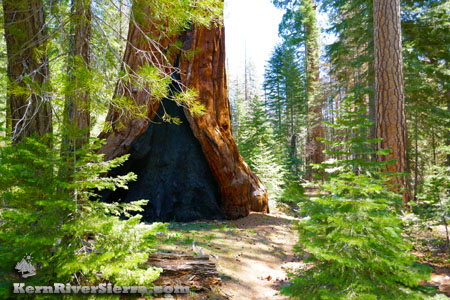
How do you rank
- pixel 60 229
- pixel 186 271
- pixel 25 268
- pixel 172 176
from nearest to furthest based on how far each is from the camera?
pixel 60 229, pixel 25 268, pixel 186 271, pixel 172 176

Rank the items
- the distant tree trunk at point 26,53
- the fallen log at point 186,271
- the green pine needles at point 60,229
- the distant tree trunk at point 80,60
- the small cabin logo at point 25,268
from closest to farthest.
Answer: the green pine needles at point 60,229
the small cabin logo at point 25,268
the distant tree trunk at point 80,60
the fallen log at point 186,271
the distant tree trunk at point 26,53

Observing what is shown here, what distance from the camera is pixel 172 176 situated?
8492 mm

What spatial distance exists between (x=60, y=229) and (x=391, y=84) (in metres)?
7.30

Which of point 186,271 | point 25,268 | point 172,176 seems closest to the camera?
point 25,268

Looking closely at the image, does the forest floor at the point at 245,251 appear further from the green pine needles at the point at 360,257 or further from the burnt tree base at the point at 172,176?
the green pine needles at the point at 360,257

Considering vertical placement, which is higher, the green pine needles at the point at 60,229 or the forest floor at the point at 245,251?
the green pine needles at the point at 60,229

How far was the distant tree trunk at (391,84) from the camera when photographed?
634 centimetres

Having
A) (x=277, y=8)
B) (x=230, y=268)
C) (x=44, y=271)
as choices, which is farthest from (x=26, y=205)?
(x=277, y=8)

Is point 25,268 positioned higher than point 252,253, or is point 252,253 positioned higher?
point 25,268

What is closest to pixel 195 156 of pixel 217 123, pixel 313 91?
pixel 217 123

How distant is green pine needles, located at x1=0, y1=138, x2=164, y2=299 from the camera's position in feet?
7.90

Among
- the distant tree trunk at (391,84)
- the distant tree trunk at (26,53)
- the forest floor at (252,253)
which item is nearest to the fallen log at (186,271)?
the forest floor at (252,253)

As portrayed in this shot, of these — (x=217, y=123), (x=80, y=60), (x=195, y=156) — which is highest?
(x=217, y=123)

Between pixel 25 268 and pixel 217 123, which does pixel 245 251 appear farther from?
pixel 217 123
